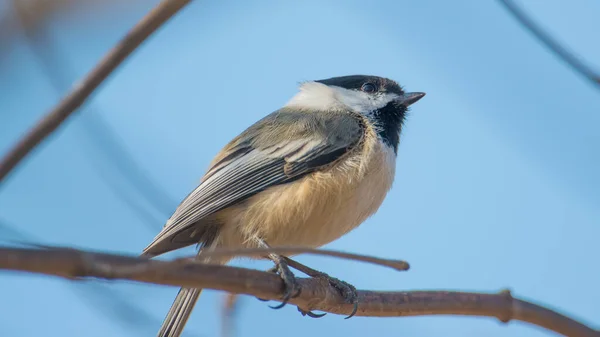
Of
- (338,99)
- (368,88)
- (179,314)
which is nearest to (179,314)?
(179,314)

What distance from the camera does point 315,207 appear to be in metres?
2.97

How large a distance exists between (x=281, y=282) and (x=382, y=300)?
0.45 metres

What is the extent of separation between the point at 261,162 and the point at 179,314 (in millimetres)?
750

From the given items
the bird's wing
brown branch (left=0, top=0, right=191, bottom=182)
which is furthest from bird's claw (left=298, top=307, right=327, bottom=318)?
brown branch (left=0, top=0, right=191, bottom=182)

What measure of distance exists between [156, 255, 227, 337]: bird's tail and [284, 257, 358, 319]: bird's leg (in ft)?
1.10

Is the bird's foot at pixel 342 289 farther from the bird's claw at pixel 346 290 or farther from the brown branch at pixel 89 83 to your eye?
the brown branch at pixel 89 83

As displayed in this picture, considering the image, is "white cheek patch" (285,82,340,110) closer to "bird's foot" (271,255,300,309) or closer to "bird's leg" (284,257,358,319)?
"bird's leg" (284,257,358,319)

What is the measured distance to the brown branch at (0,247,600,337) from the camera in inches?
43.3

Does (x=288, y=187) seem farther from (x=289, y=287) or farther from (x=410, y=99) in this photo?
(x=410, y=99)

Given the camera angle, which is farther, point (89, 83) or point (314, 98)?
point (314, 98)

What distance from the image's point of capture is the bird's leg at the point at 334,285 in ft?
9.08

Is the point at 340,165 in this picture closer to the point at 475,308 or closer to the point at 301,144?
the point at 301,144

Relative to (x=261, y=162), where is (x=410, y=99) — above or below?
above

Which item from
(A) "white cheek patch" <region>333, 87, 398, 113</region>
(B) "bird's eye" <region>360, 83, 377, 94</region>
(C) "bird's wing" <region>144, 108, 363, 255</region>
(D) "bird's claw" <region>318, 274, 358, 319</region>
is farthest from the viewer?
(B) "bird's eye" <region>360, 83, 377, 94</region>
